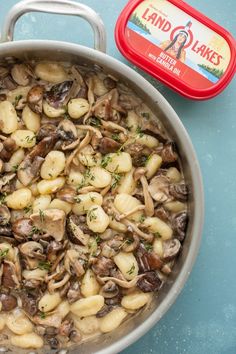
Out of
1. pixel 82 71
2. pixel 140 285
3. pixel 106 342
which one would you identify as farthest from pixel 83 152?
pixel 106 342

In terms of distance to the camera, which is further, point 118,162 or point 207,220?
point 207,220

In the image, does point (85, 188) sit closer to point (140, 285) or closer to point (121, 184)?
point (121, 184)

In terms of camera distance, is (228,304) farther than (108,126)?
Yes

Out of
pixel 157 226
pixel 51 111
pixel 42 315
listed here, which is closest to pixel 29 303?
pixel 42 315

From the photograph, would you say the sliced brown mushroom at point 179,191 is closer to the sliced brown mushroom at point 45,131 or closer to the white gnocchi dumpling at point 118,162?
the white gnocchi dumpling at point 118,162

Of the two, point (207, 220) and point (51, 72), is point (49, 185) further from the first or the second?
point (207, 220)
